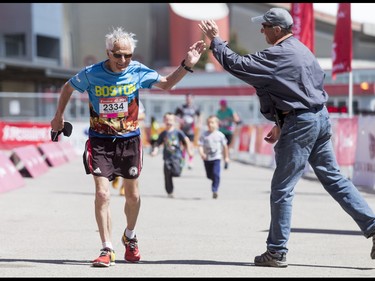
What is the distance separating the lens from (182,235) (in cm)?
845

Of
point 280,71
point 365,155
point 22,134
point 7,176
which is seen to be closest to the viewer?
point 280,71

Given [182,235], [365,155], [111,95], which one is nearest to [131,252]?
[111,95]

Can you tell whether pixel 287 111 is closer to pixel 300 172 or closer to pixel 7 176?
pixel 300 172

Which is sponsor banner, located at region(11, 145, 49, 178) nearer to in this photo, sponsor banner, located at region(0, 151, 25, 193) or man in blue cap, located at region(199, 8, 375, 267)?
sponsor banner, located at region(0, 151, 25, 193)

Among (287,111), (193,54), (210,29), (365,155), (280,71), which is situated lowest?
(365,155)

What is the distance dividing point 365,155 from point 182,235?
712 centimetres

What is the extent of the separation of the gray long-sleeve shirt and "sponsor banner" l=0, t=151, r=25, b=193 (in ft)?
25.8

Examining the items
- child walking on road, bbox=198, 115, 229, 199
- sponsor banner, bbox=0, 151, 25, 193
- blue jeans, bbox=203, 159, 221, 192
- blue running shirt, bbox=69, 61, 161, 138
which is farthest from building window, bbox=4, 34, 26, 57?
blue running shirt, bbox=69, 61, 161, 138

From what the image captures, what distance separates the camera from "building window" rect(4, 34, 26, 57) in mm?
60500

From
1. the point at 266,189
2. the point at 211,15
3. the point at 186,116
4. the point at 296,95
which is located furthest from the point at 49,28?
the point at 296,95

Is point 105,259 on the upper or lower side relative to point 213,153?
lower

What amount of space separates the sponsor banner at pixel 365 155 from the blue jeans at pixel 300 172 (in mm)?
8033

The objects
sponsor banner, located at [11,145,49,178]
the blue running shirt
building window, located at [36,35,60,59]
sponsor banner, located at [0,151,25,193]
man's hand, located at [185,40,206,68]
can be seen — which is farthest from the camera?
building window, located at [36,35,60,59]

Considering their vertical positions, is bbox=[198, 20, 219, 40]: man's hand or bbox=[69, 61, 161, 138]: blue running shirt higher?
bbox=[198, 20, 219, 40]: man's hand
